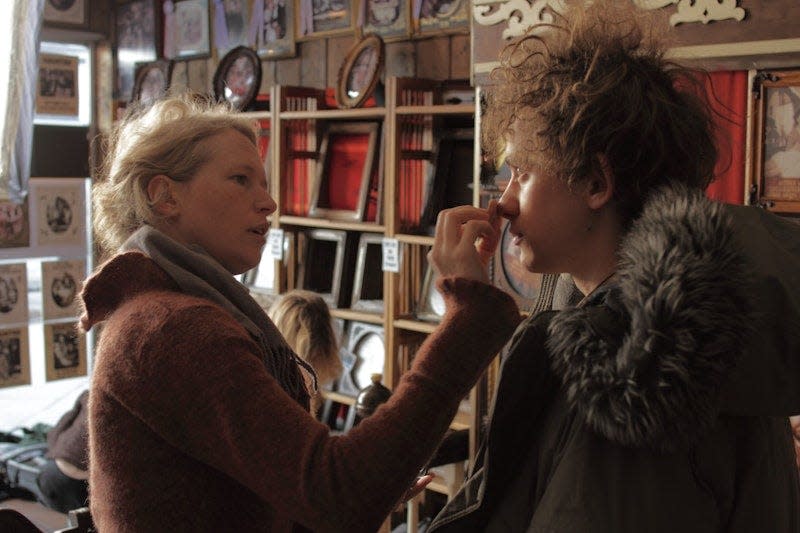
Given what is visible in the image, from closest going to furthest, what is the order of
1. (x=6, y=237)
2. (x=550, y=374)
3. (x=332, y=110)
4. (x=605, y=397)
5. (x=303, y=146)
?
(x=605, y=397) < (x=550, y=374) < (x=332, y=110) < (x=303, y=146) < (x=6, y=237)

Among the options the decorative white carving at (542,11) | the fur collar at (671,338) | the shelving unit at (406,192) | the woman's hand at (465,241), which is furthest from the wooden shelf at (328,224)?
the fur collar at (671,338)

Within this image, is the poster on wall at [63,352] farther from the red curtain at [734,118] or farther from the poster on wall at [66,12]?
the red curtain at [734,118]

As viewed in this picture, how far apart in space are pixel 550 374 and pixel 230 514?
1.55 feet

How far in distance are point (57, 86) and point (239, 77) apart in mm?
1397

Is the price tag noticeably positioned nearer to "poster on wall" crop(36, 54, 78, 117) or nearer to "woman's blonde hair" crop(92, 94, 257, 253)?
"poster on wall" crop(36, 54, 78, 117)

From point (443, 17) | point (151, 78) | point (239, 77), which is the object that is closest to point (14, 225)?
point (151, 78)

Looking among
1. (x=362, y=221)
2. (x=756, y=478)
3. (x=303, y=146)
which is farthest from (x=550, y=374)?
(x=303, y=146)

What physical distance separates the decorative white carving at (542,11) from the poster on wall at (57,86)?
328cm

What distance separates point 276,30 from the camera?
4.32 meters

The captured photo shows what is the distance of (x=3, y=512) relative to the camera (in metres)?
1.66

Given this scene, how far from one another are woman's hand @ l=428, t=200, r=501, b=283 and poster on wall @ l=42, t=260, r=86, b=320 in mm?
4099

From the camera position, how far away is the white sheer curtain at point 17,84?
3.24m

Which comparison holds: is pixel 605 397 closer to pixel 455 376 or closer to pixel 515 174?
pixel 455 376

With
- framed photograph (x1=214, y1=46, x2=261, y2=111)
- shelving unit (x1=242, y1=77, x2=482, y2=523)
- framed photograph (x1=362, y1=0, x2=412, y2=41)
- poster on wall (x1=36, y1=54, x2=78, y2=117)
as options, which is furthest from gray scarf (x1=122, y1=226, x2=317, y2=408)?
poster on wall (x1=36, y1=54, x2=78, y2=117)
